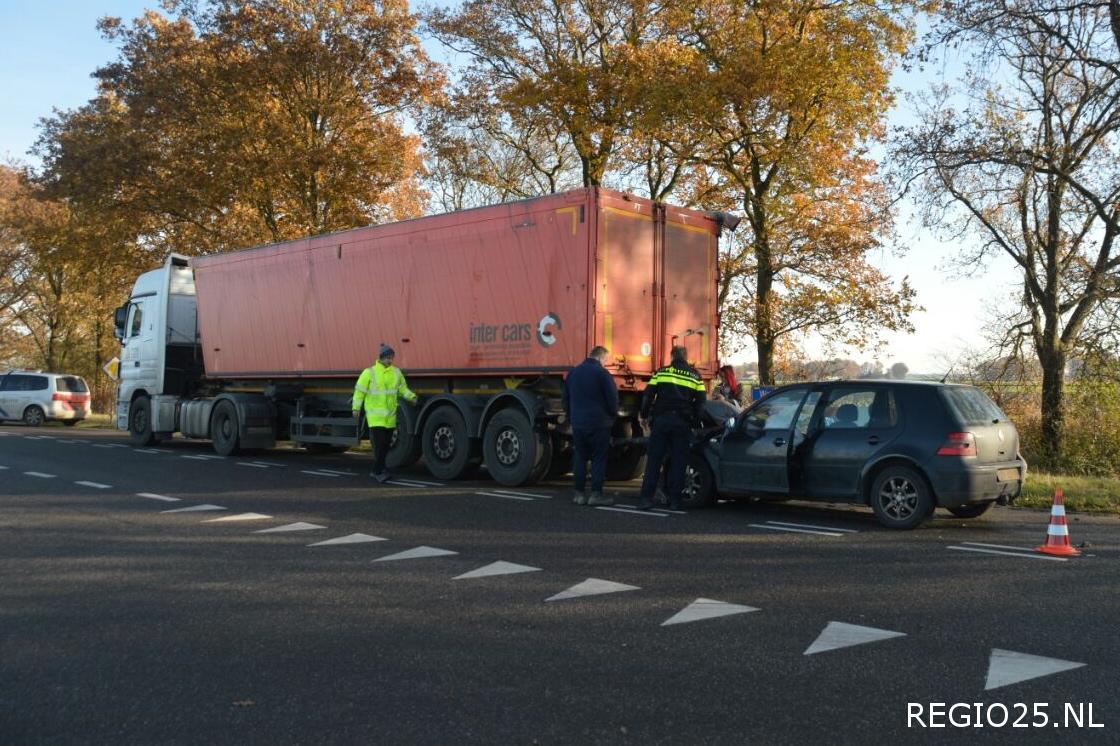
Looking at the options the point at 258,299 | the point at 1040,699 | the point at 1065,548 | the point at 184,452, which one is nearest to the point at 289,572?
the point at 1040,699

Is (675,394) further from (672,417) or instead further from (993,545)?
(993,545)

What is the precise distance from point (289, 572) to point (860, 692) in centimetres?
431

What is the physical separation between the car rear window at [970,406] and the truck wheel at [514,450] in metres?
5.19

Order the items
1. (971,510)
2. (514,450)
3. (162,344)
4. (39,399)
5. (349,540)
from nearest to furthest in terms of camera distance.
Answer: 1. (349,540)
2. (971,510)
3. (514,450)
4. (162,344)
5. (39,399)

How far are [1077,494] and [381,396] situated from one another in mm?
9032

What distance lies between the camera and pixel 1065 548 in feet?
26.8

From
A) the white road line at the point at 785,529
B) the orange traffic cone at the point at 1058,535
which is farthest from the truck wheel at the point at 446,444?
the orange traffic cone at the point at 1058,535

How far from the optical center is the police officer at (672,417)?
427 inches

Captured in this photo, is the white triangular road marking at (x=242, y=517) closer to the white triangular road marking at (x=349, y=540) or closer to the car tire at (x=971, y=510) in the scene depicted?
the white triangular road marking at (x=349, y=540)

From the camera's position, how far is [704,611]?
20.0ft

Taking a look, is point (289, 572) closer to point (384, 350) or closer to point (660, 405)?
point (660, 405)

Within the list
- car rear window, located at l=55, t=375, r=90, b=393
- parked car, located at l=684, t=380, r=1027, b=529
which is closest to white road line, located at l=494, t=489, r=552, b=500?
parked car, located at l=684, t=380, r=1027, b=529

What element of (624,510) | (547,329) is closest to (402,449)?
(547,329)
